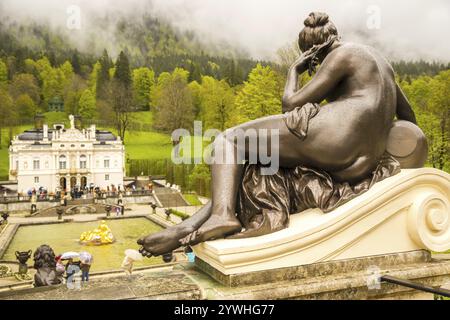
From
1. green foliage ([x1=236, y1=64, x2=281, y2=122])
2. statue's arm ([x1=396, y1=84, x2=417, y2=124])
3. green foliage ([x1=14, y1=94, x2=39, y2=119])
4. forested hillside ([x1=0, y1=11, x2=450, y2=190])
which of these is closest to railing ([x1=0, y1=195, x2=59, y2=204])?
forested hillside ([x1=0, y1=11, x2=450, y2=190])

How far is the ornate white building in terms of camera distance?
45125 mm

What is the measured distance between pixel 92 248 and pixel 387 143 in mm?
18746

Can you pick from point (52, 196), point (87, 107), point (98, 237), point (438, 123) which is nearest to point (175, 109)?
point (52, 196)

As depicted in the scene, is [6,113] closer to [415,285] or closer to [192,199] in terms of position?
[192,199]

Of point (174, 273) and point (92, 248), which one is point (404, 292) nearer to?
point (174, 273)

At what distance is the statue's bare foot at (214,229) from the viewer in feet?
11.4

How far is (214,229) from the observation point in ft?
11.4

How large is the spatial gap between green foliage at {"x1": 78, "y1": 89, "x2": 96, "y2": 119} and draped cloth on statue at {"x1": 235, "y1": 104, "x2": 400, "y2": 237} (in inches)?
2927

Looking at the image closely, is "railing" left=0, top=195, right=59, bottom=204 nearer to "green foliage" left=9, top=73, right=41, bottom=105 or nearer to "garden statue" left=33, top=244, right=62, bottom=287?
"garden statue" left=33, top=244, right=62, bottom=287

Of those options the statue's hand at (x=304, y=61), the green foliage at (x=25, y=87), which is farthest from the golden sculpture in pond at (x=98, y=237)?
the green foliage at (x=25, y=87)

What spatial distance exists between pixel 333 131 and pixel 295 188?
0.63m

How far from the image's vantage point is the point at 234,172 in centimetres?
375
